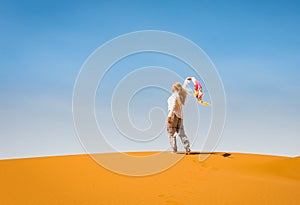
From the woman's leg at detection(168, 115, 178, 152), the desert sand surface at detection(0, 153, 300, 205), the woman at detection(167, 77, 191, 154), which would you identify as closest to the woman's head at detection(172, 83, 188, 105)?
the woman at detection(167, 77, 191, 154)

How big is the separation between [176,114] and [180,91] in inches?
33.5

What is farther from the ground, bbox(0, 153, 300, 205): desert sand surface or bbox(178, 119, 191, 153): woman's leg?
bbox(178, 119, 191, 153): woman's leg

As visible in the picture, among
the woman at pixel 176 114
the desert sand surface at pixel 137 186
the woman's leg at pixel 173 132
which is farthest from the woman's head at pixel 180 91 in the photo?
the desert sand surface at pixel 137 186

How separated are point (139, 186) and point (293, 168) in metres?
6.45

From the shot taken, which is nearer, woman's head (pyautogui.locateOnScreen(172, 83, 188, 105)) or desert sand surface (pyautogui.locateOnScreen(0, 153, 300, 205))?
desert sand surface (pyautogui.locateOnScreen(0, 153, 300, 205))

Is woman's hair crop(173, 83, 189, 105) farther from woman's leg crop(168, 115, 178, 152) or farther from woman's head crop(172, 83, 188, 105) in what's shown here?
woman's leg crop(168, 115, 178, 152)

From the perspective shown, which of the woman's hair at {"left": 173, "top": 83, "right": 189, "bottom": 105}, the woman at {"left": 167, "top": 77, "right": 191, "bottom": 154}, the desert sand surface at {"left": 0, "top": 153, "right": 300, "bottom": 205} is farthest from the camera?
the woman's hair at {"left": 173, "top": 83, "right": 189, "bottom": 105}

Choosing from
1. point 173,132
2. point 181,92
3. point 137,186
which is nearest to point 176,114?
point 173,132

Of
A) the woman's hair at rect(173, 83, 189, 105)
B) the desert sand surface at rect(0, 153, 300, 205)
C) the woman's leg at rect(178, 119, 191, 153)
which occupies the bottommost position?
the desert sand surface at rect(0, 153, 300, 205)

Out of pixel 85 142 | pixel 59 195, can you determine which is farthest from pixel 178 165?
pixel 59 195

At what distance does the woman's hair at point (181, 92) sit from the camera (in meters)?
11.7

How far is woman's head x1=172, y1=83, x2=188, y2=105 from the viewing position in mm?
11680

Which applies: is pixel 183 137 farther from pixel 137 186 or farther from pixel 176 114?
pixel 137 186

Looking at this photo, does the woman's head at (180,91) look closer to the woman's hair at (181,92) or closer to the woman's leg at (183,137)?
the woman's hair at (181,92)
